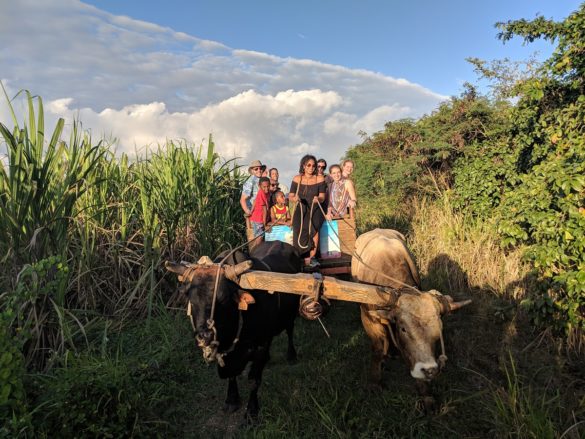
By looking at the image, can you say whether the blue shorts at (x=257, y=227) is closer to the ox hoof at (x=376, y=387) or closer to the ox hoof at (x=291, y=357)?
the ox hoof at (x=291, y=357)

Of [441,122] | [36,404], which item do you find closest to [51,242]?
[36,404]

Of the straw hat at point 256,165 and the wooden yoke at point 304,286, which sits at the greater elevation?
the straw hat at point 256,165

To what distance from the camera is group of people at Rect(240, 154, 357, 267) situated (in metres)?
5.88

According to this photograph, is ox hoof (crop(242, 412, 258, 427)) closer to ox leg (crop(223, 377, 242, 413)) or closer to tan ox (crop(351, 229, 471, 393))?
ox leg (crop(223, 377, 242, 413))

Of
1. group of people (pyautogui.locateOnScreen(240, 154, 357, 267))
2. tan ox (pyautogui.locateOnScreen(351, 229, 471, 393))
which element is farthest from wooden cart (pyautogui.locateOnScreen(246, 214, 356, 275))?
tan ox (pyautogui.locateOnScreen(351, 229, 471, 393))

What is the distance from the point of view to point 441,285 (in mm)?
6266

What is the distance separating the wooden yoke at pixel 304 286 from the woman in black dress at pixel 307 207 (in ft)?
8.27

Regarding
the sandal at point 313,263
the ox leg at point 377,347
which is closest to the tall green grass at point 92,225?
the sandal at point 313,263

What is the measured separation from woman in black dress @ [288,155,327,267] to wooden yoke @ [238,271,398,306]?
252 centimetres

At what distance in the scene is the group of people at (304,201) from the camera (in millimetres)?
5875

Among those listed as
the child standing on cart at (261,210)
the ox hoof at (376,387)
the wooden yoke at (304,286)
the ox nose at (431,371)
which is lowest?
the ox hoof at (376,387)

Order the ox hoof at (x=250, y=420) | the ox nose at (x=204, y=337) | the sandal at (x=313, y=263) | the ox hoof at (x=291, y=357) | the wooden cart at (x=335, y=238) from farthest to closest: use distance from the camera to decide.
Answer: the wooden cart at (x=335, y=238) < the sandal at (x=313, y=263) < the ox hoof at (x=291, y=357) < the ox hoof at (x=250, y=420) < the ox nose at (x=204, y=337)

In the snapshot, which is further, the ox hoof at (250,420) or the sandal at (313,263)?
the sandal at (313,263)

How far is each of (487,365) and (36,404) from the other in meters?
4.53
